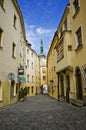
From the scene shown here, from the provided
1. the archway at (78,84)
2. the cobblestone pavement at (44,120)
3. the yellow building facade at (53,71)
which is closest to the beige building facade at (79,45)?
the archway at (78,84)

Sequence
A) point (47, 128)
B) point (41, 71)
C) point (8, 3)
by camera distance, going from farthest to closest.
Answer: point (41, 71) → point (8, 3) → point (47, 128)

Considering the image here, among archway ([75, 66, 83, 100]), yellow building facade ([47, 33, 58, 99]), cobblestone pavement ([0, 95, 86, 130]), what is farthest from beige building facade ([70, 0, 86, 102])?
yellow building facade ([47, 33, 58, 99])

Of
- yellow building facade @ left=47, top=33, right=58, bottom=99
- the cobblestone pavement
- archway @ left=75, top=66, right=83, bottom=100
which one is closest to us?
the cobblestone pavement

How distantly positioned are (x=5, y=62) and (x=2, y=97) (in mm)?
2786

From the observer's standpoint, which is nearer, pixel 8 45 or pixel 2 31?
pixel 2 31

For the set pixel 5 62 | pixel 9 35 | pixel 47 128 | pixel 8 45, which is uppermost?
pixel 9 35

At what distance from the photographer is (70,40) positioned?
14.7 metres

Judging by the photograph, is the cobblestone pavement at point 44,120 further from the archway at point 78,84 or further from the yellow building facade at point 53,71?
the yellow building facade at point 53,71

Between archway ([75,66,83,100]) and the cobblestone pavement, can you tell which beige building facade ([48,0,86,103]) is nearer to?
archway ([75,66,83,100])

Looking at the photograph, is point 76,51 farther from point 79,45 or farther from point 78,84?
point 78,84

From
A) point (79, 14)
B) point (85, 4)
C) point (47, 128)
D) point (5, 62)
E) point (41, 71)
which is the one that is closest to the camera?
point (47, 128)

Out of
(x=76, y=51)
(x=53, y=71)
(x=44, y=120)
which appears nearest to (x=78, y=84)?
(x=76, y=51)

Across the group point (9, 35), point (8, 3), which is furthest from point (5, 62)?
point (8, 3)

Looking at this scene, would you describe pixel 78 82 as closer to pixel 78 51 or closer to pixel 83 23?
pixel 78 51
